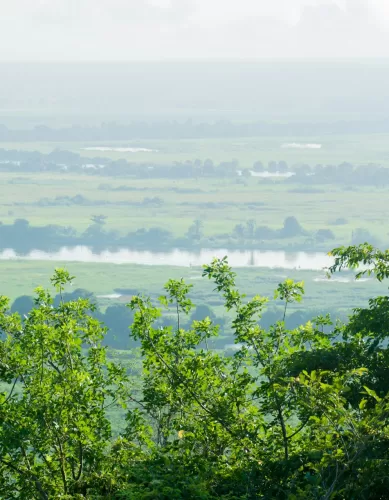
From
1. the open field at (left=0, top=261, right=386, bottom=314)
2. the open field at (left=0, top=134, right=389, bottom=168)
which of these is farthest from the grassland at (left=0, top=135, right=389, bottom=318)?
the open field at (left=0, top=134, right=389, bottom=168)

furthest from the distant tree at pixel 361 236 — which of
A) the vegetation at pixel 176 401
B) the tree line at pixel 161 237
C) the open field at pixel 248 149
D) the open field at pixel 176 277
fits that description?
the vegetation at pixel 176 401

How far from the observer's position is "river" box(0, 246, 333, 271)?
6838 cm

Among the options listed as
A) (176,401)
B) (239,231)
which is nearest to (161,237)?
(239,231)

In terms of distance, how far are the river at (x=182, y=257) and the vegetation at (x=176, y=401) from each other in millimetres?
56740

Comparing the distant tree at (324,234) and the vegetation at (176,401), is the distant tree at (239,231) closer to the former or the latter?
the distant tree at (324,234)

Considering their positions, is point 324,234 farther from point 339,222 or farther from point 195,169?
point 195,169

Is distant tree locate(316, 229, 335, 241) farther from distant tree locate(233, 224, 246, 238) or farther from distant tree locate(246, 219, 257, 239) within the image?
distant tree locate(233, 224, 246, 238)

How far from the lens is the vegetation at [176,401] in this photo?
274 inches

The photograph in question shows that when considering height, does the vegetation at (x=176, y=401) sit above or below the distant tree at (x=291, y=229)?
below

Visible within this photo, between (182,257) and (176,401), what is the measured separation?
6363cm

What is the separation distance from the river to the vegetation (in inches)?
2234

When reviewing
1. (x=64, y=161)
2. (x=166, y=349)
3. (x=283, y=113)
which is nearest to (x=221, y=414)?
(x=166, y=349)

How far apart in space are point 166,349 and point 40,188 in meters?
101

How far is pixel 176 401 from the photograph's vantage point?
27.5 feet
